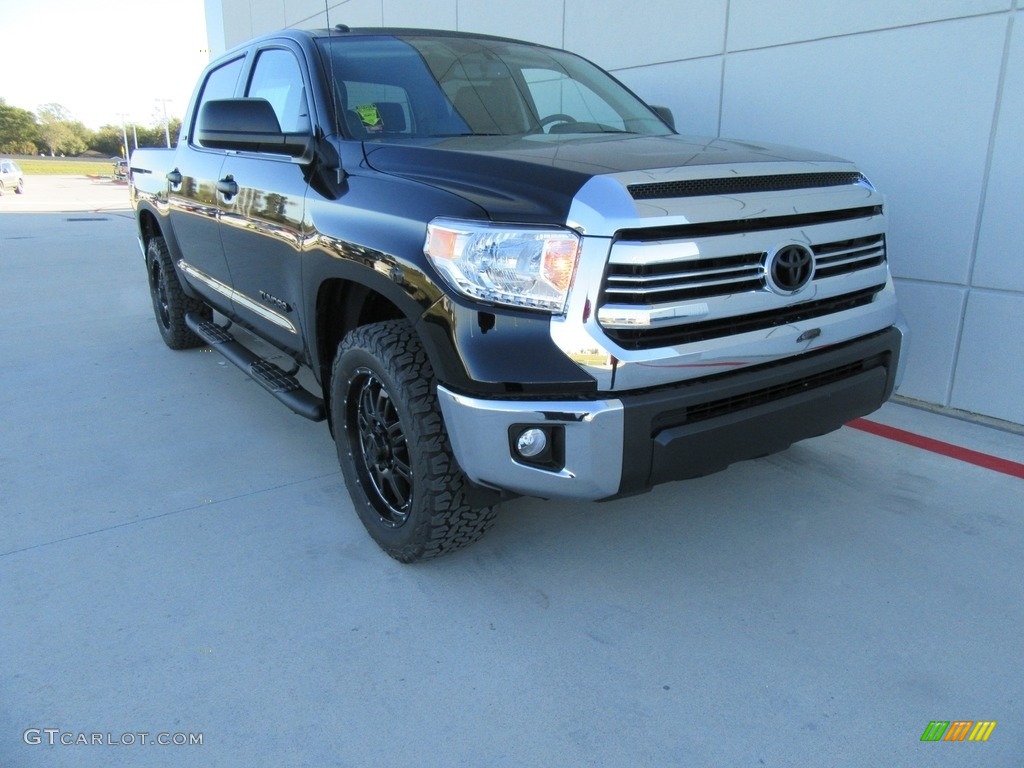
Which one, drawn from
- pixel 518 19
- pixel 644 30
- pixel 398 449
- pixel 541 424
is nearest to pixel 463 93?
pixel 398 449

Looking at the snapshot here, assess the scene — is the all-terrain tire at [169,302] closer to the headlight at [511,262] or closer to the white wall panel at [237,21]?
the headlight at [511,262]

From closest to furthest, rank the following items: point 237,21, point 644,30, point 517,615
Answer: point 517,615 < point 644,30 < point 237,21

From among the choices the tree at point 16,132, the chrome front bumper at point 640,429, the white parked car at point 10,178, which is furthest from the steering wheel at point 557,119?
the tree at point 16,132

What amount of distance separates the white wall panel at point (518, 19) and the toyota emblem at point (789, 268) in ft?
15.6

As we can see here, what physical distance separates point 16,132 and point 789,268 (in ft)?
314

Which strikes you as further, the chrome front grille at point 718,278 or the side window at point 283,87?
the side window at point 283,87

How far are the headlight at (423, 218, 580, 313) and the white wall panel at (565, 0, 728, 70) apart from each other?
3.67 m

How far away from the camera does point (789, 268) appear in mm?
2320

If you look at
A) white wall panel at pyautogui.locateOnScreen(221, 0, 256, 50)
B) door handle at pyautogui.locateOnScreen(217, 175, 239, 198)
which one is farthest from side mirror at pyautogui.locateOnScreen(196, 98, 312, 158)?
white wall panel at pyautogui.locateOnScreen(221, 0, 256, 50)

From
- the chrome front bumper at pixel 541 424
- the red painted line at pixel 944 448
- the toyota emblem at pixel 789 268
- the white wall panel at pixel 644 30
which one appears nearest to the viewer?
the chrome front bumper at pixel 541 424

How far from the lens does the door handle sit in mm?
3613

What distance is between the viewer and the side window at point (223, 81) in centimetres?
410

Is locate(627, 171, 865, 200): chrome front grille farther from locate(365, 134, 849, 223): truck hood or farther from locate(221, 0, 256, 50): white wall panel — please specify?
locate(221, 0, 256, 50): white wall panel

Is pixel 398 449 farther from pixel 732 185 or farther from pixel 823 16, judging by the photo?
pixel 823 16
